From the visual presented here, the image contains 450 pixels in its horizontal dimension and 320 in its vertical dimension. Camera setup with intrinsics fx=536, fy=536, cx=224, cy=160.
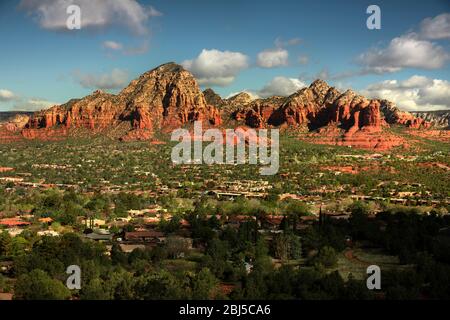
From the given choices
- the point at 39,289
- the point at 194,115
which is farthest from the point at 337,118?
the point at 39,289

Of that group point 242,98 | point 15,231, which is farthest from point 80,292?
point 242,98

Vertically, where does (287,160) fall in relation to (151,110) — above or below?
below

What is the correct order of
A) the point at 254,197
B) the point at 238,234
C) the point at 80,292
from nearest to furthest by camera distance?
1. the point at 80,292
2. the point at 238,234
3. the point at 254,197

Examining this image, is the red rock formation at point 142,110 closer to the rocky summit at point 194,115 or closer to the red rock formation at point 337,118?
the rocky summit at point 194,115

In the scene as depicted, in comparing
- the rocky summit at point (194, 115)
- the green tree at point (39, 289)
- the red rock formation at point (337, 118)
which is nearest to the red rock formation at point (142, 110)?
the rocky summit at point (194, 115)

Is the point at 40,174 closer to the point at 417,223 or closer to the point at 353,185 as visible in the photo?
the point at 353,185

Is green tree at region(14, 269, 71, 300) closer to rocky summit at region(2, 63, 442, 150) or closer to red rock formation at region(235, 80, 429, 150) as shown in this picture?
rocky summit at region(2, 63, 442, 150)

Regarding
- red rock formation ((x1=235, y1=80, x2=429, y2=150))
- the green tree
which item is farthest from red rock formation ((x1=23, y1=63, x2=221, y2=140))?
the green tree

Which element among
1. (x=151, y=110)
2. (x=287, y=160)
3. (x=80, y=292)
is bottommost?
(x=80, y=292)

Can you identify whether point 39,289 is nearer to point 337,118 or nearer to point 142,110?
point 142,110
